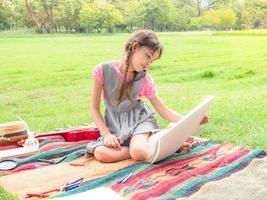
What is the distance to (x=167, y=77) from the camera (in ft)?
14.1

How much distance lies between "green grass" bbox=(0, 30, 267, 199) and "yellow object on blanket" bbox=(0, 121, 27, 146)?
44cm

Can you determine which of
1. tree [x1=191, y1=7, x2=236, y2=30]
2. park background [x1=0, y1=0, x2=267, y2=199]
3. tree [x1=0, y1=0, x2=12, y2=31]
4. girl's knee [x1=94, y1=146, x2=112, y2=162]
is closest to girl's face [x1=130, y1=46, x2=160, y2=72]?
girl's knee [x1=94, y1=146, x2=112, y2=162]

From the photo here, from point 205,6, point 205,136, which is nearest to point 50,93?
point 205,136

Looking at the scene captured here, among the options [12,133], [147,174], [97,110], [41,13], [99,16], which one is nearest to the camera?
[147,174]

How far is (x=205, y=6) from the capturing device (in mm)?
4969

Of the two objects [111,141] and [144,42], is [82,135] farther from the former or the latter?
[144,42]

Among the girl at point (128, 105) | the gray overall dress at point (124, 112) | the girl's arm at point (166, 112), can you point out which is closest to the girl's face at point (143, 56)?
the girl at point (128, 105)

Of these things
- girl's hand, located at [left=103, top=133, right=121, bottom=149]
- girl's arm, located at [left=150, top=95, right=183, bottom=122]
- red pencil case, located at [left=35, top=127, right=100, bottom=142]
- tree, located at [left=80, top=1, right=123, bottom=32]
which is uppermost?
tree, located at [left=80, top=1, right=123, bottom=32]

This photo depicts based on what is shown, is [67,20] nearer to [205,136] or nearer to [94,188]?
[205,136]

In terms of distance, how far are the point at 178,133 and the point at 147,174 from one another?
0.59ft

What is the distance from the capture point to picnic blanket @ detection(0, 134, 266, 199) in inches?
62.9

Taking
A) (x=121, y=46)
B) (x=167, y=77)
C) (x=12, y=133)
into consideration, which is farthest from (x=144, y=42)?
(x=121, y=46)

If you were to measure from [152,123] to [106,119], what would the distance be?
182 millimetres

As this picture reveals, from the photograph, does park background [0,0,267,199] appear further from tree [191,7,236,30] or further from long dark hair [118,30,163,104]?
long dark hair [118,30,163,104]
